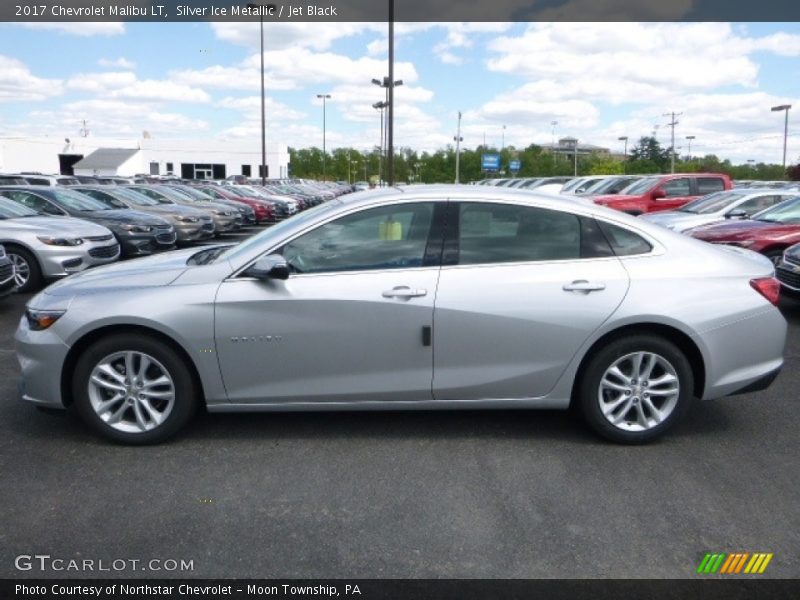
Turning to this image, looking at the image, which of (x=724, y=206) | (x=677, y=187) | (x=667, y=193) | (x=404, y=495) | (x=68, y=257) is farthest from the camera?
(x=677, y=187)

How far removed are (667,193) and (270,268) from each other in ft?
58.1

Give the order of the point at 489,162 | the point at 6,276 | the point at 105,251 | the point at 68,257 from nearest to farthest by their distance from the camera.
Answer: the point at 6,276
the point at 68,257
the point at 105,251
the point at 489,162

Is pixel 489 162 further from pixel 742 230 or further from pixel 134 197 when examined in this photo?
pixel 742 230

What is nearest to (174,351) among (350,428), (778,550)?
(350,428)

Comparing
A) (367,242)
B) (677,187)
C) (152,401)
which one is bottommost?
(152,401)

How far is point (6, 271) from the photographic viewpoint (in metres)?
8.62

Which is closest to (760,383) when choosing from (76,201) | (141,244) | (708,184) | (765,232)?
(765,232)

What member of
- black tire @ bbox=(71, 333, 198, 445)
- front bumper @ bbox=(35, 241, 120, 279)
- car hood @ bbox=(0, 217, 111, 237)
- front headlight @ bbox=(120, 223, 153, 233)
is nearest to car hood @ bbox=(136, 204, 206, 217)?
front headlight @ bbox=(120, 223, 153, 233)

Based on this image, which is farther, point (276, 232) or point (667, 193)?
point (667, 193)

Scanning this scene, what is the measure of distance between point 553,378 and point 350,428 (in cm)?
135

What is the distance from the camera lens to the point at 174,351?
4445mm

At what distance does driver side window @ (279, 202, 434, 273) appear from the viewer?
14.8 ft

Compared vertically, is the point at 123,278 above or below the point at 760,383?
above

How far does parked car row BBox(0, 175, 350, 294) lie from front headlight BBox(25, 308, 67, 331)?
4606 millimetres
